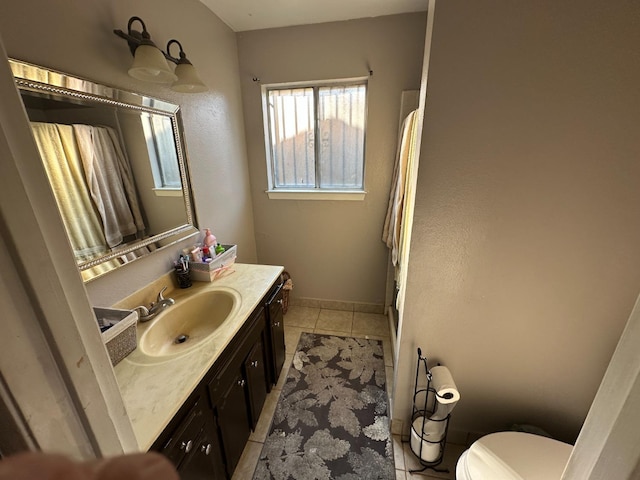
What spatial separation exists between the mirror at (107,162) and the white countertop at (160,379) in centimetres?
30

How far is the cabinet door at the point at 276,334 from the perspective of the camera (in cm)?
160

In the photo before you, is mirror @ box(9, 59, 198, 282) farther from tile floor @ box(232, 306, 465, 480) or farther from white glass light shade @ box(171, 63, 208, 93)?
tile floor @ box(232, 306, 465, 480)

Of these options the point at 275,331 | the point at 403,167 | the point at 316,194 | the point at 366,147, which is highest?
the point at 366,147

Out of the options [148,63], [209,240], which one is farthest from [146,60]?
[209,240]

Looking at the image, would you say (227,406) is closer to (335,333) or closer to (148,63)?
(335,333)

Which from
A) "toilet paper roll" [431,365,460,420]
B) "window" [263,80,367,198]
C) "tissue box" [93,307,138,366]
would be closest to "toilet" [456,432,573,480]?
"toilet paper roll" [431,365,460,420]

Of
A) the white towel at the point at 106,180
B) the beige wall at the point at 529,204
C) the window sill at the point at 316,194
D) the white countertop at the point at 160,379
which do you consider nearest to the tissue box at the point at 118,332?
the white countertop at the point at 160,379

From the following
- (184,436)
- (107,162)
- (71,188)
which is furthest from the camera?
(107,162)

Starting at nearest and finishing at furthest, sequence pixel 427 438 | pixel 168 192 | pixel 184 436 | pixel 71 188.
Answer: pixel 184 436 < pixel 71 188 < pixel 427 438 < pixel 168 192

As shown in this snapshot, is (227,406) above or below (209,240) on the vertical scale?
below

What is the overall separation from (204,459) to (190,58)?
1.99 meters

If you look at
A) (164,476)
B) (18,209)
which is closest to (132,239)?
(18,209)

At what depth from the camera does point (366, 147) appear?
2105 millimetres

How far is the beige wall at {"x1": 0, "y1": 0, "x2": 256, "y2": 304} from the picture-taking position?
34.2 inches
